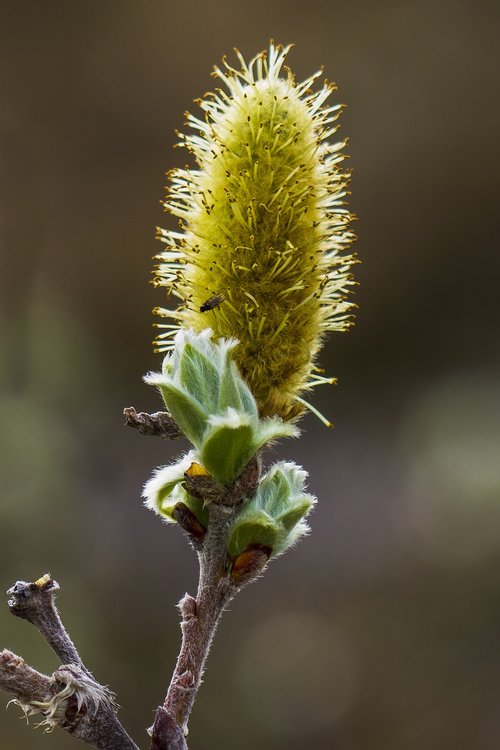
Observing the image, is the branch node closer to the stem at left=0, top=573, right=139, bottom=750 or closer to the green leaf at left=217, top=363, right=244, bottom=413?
the green leaf at left=217, top=363, right=244, bottom=413

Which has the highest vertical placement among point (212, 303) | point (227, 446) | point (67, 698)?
point (212, 303)

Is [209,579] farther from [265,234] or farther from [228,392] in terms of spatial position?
[265,234]

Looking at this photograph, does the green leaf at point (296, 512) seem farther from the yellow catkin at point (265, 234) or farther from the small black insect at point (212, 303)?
the small black insect at point (212, 303)

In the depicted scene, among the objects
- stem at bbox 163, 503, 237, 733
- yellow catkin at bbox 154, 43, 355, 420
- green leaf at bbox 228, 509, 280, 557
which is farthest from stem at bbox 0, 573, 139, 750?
yellow catkin at bbox 154, 43, 355, 420

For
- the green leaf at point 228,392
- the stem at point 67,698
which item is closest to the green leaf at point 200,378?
the green leaf at point 228,392

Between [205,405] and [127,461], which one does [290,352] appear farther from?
[127,461]

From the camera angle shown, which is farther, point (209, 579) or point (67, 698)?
point (209, 579)

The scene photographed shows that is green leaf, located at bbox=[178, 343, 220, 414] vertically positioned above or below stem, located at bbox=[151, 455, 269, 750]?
above

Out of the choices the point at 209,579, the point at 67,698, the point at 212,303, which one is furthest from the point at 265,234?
the point at 67,698

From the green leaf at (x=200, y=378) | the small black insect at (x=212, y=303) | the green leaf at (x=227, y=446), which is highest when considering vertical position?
the small black insect at (x=212, y=303)
